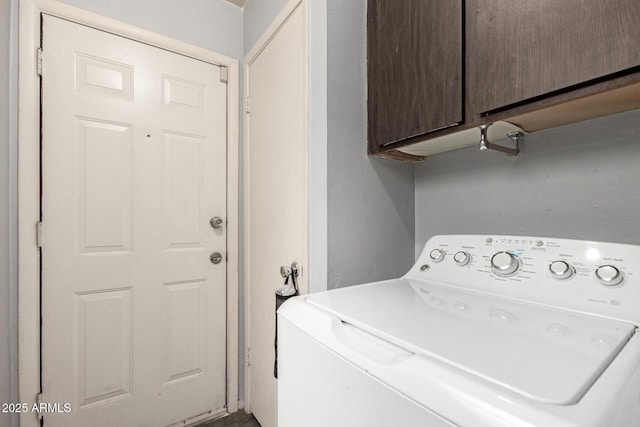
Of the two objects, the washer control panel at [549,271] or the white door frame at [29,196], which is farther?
the white door frame at [29,196]

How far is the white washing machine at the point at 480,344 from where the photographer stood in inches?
14.1

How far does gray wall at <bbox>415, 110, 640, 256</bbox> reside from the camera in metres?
0.78

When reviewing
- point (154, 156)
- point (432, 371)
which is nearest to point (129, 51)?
point (154, 156)

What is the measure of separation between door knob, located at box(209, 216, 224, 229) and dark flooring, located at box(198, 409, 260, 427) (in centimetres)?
105

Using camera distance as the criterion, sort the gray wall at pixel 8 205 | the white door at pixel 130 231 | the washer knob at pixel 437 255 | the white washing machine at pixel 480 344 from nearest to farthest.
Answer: the white washing machine at pixel 480 344 < the washer knob at pixel 437 255 < the gray wall at pixel 8 205 < the white door at pixel 130 231

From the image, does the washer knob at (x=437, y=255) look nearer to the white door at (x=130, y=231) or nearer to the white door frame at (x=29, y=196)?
the white door at (x=130, y=231)

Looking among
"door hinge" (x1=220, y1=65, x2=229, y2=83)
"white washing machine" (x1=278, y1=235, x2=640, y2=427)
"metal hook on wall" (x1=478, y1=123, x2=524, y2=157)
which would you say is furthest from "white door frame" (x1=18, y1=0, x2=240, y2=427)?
"metal hook on wall" (x1=478, y1=123, x2=524, y2=157)

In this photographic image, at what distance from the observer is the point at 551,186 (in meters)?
0.91

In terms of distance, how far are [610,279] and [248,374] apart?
1643 millimetres

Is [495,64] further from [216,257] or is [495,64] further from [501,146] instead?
[216,257]

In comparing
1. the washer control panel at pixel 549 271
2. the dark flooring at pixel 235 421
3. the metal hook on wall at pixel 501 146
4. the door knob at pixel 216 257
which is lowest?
the dark flooring at pixel 235 421

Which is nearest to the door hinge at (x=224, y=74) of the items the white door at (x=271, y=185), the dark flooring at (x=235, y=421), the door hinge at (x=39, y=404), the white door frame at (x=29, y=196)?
the white door at (x=271, y=185)

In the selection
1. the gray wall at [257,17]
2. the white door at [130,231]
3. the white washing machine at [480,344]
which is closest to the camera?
the white washing machine at [480,344]

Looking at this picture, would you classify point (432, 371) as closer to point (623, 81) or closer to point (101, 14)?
point (623, 81)
